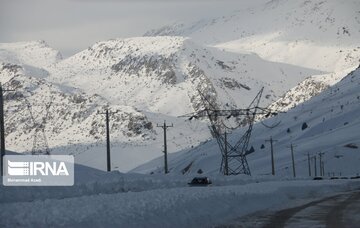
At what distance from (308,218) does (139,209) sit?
8.45 m

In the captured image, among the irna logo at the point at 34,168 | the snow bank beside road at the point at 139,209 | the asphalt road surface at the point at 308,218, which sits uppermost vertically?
the irna logo at the point at 34,168

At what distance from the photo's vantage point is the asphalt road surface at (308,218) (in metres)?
29.2

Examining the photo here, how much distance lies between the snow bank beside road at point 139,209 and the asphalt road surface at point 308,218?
1549mm

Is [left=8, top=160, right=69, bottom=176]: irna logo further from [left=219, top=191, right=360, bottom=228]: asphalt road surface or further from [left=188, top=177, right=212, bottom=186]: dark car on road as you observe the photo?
[left=188, top=177, right=212, bottom=186]: dark car on road

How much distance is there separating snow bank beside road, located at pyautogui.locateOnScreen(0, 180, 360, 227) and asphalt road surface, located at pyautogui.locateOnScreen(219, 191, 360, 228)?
5.08 ft

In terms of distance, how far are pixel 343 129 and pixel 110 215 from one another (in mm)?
173224

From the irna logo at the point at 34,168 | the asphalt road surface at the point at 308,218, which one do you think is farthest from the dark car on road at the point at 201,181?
the asphalt road surface at the point at 308,218

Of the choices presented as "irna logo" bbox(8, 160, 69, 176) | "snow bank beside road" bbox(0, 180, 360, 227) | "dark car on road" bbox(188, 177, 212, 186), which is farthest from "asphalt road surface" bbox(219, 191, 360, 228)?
"dark car on road" bbox(188, 177, 212, 186)

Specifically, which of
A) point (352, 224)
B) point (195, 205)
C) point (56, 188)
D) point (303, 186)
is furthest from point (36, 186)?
point (303, 186)

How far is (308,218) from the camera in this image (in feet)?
105

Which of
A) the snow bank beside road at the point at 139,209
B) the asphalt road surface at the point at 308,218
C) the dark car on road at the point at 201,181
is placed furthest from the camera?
the dark car on road at the point at 201,181

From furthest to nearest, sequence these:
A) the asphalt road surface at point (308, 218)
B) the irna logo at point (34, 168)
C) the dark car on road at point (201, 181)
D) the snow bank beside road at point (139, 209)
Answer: the dark car on road at point (201, 181), the irna logo at point (34, 168), the asphalt road surface at point (308, 218), the snow bank beside road at point (139, 209)

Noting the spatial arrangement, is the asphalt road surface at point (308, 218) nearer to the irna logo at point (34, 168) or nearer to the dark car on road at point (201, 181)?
the irna logo at point (34, 168)

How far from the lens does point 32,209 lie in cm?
2469
